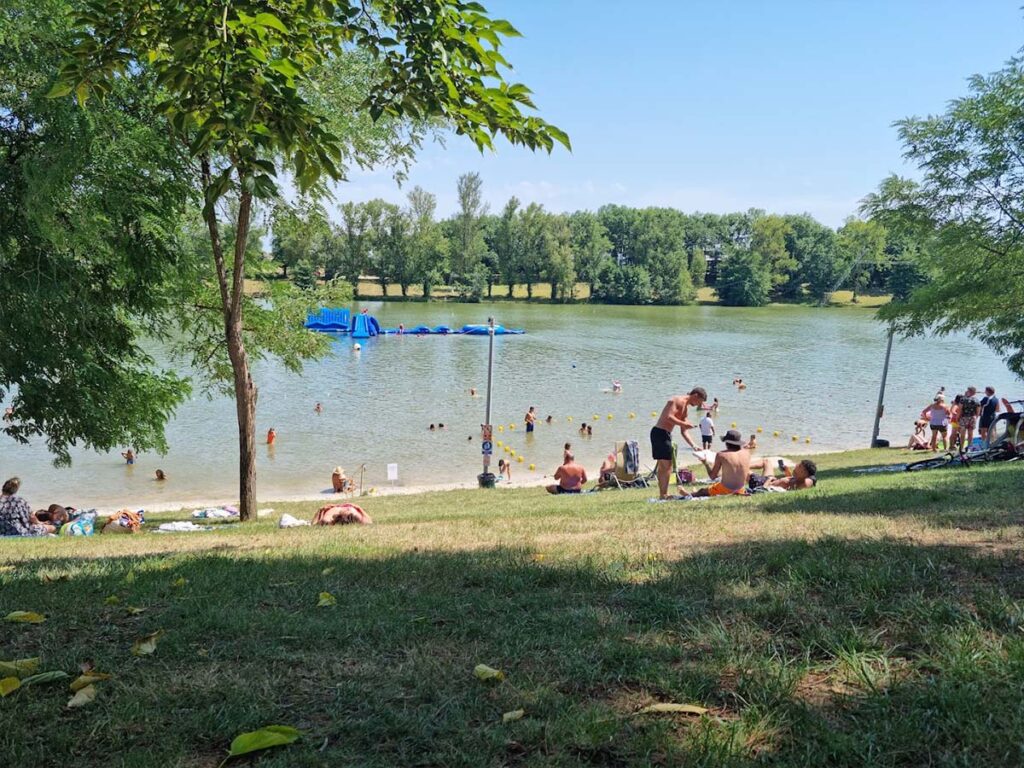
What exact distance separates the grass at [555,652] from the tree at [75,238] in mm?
6078

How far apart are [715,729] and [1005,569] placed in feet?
8.89

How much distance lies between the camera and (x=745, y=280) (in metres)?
117

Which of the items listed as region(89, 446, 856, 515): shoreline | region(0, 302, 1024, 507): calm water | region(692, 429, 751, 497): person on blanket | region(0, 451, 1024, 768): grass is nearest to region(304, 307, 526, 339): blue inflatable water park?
region(0, 302, 1024, 507): calm water

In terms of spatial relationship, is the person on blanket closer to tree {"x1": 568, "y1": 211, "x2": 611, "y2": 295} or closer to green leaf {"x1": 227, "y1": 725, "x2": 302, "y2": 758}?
green leaf {"x1": 227, "y1": 725, "x2": 302, "y2": 758}

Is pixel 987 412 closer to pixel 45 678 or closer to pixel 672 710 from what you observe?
pixel 672 710

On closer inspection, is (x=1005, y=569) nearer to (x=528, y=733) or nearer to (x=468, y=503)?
(x=528, y=733)

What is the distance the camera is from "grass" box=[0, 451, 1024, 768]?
2441 mm

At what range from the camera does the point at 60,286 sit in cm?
1045

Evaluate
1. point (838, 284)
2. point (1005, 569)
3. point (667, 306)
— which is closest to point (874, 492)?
point (1005, 569)

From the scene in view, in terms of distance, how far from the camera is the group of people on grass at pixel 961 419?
1853cm

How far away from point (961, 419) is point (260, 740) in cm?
2132

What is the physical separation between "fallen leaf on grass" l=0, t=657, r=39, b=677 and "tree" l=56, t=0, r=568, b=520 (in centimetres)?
216

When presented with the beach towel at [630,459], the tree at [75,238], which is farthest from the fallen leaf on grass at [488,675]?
the beach towel at [630,459]

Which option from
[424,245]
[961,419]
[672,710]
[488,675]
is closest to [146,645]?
[488,675]
